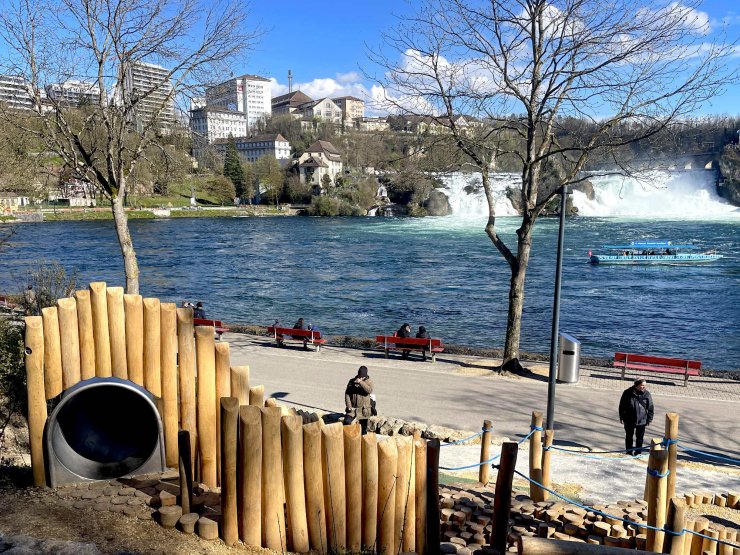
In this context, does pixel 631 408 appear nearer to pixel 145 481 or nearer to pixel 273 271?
pixel 145 481

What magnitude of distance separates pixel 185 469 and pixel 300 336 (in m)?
12.0

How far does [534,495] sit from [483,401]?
4.76 meters

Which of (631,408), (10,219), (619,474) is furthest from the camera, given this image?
(10,219)

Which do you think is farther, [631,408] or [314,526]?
[631,408]

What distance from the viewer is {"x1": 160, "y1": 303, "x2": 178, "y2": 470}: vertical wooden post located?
18.7ft

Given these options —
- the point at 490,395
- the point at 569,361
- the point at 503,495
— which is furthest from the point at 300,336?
the point at 503,495

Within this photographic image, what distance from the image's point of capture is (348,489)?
192 inches

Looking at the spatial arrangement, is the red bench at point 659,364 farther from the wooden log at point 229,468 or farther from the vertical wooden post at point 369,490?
the wooden log at point 229,468

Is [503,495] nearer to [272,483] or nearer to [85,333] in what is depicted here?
[272,483]

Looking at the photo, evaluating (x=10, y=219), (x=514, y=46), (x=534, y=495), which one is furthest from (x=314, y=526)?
(x=10, y=219)

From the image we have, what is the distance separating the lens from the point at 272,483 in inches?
189

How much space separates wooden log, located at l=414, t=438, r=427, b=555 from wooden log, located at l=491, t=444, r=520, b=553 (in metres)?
0.55

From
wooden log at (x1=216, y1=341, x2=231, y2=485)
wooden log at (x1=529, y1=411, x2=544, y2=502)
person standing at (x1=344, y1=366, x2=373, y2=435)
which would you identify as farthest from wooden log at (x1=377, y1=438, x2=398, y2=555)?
person standing at (x1=344, y1=366, x2=373, y2=435)

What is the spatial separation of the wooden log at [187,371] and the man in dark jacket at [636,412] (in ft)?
21.6
